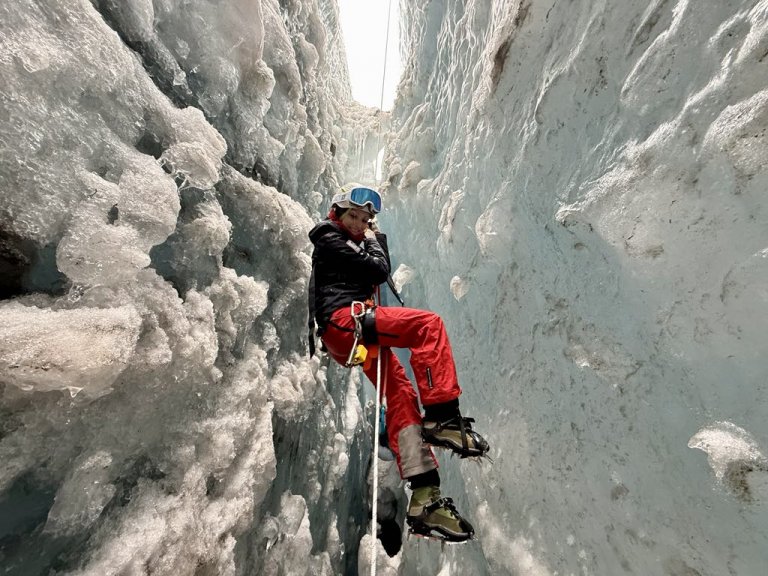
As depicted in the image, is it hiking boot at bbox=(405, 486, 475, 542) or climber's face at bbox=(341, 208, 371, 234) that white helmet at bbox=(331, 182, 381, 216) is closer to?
climber's face at bbox=(341, 208, 371, 234)

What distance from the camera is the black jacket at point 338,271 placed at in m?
2.54

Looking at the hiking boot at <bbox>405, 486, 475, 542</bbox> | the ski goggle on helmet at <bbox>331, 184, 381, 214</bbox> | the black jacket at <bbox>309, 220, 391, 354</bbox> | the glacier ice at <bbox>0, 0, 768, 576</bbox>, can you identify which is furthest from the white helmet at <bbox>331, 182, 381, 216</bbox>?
the hiking boot at <bbox>405, 486, 475, 542</bbox>

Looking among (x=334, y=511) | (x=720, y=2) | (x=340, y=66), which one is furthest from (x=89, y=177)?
(x=340, y=66)

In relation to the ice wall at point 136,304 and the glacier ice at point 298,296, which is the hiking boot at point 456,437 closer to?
the glacier ice at point 298,296

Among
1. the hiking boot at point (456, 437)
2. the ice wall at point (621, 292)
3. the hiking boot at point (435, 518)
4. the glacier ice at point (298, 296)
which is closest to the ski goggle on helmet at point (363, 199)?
the glacier ice at point (298, 296)

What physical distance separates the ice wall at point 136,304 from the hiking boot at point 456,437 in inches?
40.9

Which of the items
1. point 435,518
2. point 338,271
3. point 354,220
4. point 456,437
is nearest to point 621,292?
point 456,437

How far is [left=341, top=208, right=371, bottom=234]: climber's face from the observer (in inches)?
116

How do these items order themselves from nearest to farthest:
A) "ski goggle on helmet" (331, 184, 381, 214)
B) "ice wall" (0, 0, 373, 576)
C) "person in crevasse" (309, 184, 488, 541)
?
"ice wall" (0, 0, 373, 576) < "person in crevasse" (309, 184, 488, 541) < "ski goggle on helmet" (331, 184, 381, 214)

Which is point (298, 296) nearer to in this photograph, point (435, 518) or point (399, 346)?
point (399, 346)

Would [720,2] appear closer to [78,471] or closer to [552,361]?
[552,361]

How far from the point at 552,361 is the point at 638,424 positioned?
2.29ft

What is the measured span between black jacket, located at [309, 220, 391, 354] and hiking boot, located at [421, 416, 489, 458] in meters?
0.99

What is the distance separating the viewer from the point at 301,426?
3.45 m
